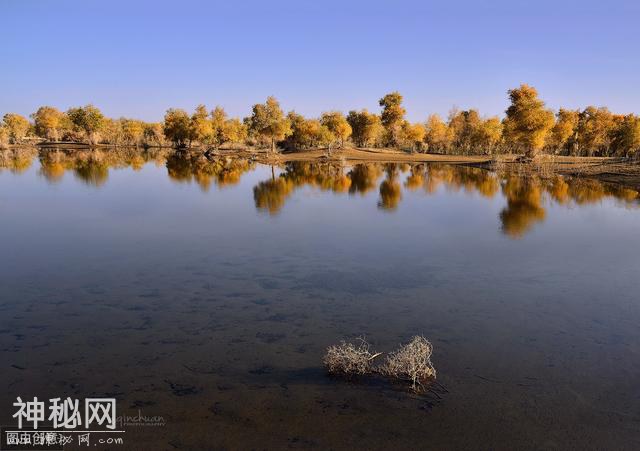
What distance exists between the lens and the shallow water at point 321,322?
9242 millimetres

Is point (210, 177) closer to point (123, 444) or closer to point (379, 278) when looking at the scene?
point (379, 278)

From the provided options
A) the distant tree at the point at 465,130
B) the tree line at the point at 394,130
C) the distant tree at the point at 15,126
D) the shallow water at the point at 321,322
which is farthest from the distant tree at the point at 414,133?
the distant tree at the point at 15,126

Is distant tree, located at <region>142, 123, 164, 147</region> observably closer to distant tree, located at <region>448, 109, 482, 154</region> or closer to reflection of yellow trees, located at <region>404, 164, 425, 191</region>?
distant tree, located at <region>448, 109, 482, 154</region>

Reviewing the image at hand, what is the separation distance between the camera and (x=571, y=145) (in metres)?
100

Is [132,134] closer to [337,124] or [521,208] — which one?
[337,124]

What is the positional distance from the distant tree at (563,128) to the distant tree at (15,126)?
164377 mm

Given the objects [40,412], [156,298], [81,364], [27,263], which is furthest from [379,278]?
[27,263]

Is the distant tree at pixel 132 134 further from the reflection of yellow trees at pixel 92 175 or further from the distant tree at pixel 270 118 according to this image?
the reflection of yellow trees at pixel 92 175

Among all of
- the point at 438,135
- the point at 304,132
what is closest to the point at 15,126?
the point at 304,132

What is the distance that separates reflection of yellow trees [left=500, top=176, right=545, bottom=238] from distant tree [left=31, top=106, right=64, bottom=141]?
168204 millimetres

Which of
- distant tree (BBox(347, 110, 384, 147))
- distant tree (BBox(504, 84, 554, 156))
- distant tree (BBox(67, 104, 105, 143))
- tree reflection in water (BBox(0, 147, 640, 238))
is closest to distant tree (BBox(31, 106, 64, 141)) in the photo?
distant tree (BBox(67, 104, 105, 143))

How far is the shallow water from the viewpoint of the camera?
30.3ft

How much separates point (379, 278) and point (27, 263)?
15917 millimetres

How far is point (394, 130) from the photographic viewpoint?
113 meters
